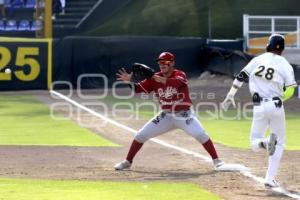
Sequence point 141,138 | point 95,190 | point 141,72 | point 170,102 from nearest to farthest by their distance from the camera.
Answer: point 95,190 → point 141,72 → point 170,102 → point 141,138

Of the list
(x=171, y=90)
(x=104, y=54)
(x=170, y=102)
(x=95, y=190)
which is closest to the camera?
(x=95, y=190)

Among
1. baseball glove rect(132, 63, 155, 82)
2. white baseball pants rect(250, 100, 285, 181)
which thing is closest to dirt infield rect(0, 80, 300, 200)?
white baseball pants rect(250, 100, 285, 181)

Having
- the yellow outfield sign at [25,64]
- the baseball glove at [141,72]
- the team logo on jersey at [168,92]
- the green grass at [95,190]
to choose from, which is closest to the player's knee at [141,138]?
the team logo on jersey at [168,92]

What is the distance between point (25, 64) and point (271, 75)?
1958 centimetres

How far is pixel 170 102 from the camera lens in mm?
10945

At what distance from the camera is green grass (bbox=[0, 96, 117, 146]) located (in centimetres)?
1472

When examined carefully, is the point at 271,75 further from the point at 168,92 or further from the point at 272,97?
the point at 168,92

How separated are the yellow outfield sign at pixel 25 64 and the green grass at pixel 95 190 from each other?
18.0 m

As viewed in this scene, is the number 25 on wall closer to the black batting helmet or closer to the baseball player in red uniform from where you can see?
the baseball player in red uniform

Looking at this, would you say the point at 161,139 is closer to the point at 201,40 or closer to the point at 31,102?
the point at 31,102

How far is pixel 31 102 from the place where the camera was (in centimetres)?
2373

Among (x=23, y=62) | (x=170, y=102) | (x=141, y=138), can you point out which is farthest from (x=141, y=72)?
(x=23, y=62)

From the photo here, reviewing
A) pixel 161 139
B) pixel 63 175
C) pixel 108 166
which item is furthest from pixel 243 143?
pixel 63 175

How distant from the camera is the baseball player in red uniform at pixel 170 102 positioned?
10.8 meters
